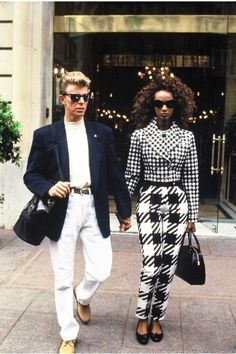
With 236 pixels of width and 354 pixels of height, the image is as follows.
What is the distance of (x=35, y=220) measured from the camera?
143 inches

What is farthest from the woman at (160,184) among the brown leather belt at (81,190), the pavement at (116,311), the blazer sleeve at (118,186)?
the brown leather belt at (81,190)

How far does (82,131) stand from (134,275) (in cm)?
254

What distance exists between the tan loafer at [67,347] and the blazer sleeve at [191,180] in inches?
52.3

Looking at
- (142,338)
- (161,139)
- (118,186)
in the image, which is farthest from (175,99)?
(142,338)

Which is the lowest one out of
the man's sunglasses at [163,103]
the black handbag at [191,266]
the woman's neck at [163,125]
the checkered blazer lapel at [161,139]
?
the black handbag at [191,266]

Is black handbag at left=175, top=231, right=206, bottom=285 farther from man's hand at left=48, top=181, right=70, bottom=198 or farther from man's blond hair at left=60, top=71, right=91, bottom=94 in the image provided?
man's blond hair at left=60, top=71, right=91, bottom=94

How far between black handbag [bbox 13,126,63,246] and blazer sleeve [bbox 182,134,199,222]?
105 cm

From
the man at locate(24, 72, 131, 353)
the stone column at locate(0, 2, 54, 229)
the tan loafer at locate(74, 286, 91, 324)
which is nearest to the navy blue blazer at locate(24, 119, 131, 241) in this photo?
the man at locate(24, 72, 131, 353)

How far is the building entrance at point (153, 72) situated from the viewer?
9039mm

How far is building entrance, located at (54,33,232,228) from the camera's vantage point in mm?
9039

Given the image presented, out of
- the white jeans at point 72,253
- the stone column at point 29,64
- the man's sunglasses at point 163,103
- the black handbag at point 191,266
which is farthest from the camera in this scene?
the stone column at point 29,64

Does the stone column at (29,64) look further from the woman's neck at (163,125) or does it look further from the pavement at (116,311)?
the woman's neck at (163,125)

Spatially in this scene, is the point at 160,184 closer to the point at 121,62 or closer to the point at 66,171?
the point at 66,171

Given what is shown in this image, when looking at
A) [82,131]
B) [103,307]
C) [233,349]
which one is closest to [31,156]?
[82,131]
